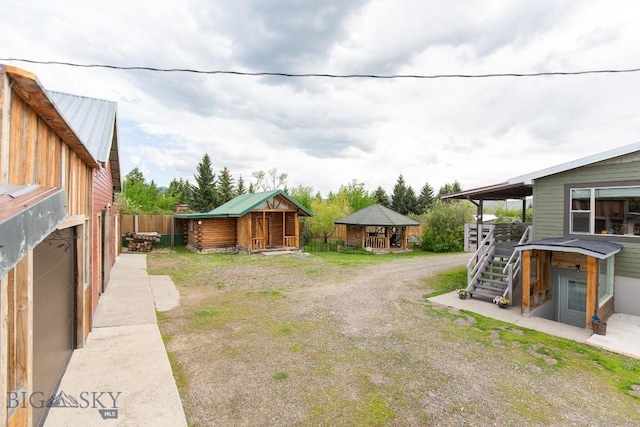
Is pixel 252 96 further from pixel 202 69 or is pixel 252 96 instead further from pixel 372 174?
pixel 372 174

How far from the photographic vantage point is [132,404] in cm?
380

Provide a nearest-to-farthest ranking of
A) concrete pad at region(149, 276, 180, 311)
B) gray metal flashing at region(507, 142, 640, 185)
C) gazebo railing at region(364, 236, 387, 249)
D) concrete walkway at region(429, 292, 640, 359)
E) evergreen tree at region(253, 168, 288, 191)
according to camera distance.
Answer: concrete walkway at region(429, 292, 640, 359), gray metal flashing at region(507, 142, 640, 185), concrete pad at region(149, 276, 180, 311), gazebo railing at region(364, 236, 387, 249), evergreen tree at region(253, 168, 288, 191)

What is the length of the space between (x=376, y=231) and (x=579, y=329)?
16744 millimetres

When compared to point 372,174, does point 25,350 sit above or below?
below

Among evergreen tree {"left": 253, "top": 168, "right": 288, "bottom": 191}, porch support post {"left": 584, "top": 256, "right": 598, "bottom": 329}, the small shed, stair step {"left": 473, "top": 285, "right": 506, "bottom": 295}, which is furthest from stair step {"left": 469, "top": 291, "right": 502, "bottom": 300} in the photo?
evergreen tree {"left": 253, "top": 168, "right": 288, "bottom": 191}

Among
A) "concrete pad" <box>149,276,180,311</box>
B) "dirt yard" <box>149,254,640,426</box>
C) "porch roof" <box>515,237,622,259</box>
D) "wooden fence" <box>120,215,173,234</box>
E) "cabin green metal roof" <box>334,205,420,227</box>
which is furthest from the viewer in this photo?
"cabin green metal roof" <box>334,205,420,227</box>

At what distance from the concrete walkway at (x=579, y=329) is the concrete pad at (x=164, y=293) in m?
7.30

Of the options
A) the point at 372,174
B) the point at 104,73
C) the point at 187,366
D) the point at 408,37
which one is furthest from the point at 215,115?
the point at 372,174

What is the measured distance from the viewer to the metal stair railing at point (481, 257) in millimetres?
9680

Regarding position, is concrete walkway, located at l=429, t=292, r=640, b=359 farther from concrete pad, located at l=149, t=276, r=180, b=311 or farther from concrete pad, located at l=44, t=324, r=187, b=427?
concrete pad, located at l=149, t=276, r=180, b=311

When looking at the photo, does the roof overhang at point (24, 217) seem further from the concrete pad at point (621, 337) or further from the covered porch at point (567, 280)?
the covered porch at point (567, 280)

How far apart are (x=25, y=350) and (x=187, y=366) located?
2698 mm

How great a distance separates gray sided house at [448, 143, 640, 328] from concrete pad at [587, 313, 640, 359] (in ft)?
0.92

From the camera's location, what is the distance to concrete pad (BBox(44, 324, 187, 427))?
11.6 feet
